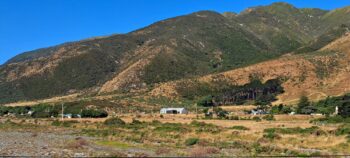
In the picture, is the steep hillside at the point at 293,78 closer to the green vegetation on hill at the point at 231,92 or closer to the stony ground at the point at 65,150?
the green vegetation on hill at the point at 231,92

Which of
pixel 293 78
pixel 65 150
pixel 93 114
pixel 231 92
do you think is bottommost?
pixel 65 150

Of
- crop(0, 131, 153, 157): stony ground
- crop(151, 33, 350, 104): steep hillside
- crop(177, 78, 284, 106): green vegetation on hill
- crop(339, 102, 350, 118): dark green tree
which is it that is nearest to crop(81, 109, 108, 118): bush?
crop(177, 78, 284, 106): green vegetation on hill

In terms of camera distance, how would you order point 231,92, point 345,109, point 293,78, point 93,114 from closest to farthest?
point 345,109 → point 93,114 → point 231,92 → point 293,78

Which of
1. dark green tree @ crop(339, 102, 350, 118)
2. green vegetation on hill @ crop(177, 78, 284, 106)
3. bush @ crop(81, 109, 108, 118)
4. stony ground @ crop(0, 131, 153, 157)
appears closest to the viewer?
stony ground @ crop(0, 131, 153, 157)

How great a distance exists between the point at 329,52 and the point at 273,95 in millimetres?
39034

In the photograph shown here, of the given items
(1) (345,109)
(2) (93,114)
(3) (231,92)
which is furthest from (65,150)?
(3) (231,92)

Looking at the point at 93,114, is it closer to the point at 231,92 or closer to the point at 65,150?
the point at 231,92

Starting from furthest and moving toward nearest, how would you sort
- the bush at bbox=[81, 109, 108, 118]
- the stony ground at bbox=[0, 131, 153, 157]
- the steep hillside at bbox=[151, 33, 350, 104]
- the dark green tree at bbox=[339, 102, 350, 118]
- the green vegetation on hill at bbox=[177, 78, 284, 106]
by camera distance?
the steep hillside at bbox=[151, 33, 350, 104]
the green vegetation on hill at bbox=[177, 78, 284, 106]
the bush at bbox=[81, 109, 108, 118]
the dark green tree at bbox=[339, 102, 350, 118]
the stony ground at bbox=[0, 131, 153, 157]

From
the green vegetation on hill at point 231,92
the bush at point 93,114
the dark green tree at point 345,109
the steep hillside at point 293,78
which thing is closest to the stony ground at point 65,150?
the dark green tree at point 345,109

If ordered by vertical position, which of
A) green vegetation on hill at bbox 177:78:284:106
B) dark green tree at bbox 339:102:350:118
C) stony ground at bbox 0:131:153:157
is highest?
green vegetation on hill at bbox 177:78:284:106

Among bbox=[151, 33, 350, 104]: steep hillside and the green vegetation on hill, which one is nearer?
the green vegetation on hill

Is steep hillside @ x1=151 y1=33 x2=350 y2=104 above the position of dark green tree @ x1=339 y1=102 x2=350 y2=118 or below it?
above

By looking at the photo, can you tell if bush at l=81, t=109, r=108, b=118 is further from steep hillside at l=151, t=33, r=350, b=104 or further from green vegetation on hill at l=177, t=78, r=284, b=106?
steep hillside at l=151, t=33, r=350, b=104

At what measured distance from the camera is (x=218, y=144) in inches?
1502
